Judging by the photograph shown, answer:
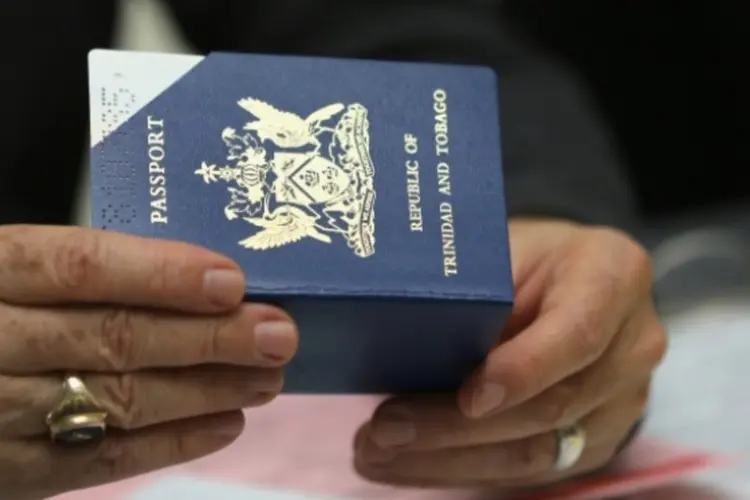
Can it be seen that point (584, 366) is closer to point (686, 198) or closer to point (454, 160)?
point (454, 160)

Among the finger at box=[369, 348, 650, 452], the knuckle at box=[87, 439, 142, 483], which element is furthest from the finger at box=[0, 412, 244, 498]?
the finger at box=[369, 348, 650, 452]

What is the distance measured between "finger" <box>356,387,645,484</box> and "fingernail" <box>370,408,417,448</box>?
2 centimetres

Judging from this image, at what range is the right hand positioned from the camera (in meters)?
0.43

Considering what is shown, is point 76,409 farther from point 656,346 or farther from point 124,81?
point 656,346

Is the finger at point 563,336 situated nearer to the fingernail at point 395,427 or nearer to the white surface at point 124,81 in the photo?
the fingernail at point 395,427

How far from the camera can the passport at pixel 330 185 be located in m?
0.44

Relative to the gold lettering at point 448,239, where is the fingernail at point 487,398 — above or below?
below

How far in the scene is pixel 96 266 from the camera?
425 millimetres

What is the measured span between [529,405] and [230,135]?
0.22 m

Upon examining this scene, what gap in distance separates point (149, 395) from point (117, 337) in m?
0.03

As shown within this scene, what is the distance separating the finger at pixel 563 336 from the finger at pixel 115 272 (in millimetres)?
143

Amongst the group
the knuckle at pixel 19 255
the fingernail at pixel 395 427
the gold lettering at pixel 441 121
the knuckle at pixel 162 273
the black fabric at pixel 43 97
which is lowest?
the fingernail at pixel 395 427

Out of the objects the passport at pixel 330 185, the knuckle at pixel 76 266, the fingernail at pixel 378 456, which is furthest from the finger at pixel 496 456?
the knuckle at pixel 76 266

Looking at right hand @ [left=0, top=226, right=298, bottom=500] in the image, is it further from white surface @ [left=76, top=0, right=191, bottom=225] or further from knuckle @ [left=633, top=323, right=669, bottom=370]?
white surface @ [left=76, top=0, right=191, bottom=225]
